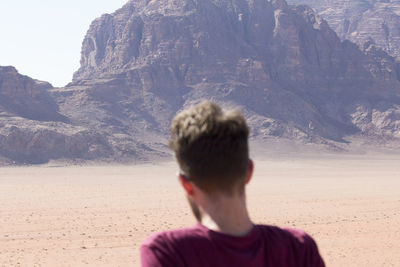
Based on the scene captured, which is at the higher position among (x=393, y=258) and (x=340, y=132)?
(x=393, y=258)

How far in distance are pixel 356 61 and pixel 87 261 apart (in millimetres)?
106382

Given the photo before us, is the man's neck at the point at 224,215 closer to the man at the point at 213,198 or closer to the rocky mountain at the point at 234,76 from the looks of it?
the man at the point at 213,198

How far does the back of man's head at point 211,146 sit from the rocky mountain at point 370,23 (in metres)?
156

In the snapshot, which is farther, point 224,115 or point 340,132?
point 340,132

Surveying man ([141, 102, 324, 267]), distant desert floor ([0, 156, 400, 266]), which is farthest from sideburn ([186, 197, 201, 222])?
distant desert floor ([0, 156, 400, 266])

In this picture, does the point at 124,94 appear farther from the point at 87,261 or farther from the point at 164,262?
the point at 164,262

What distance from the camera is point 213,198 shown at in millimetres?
2256

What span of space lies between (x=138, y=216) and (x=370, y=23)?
524 ft

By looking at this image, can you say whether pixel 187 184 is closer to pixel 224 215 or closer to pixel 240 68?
pixel 224 215

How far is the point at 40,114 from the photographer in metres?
76.1

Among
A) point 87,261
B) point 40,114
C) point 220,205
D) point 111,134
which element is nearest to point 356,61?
point 111,134

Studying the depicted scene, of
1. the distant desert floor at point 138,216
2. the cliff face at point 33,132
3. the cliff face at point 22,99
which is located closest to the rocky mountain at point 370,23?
the cliff face at point 22,99

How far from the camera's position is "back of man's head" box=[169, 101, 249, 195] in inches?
84.6

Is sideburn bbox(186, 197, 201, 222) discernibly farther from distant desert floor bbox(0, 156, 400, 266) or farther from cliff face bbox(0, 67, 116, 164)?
cliff face bbox(0, 67, 116, 164)
